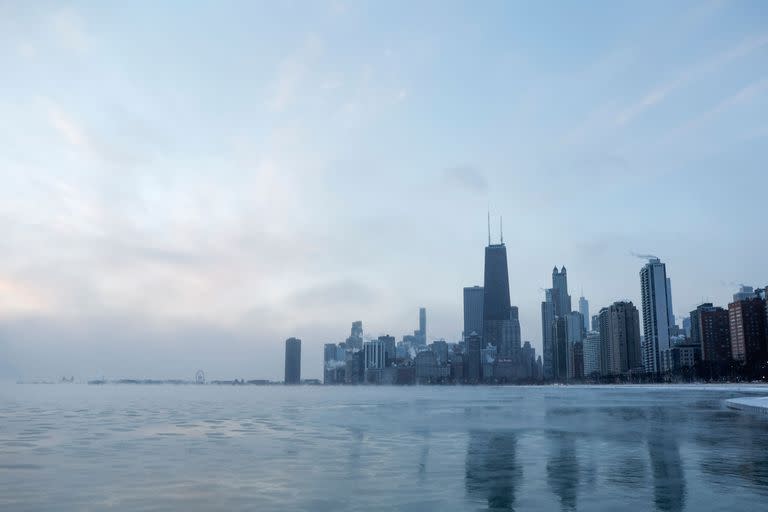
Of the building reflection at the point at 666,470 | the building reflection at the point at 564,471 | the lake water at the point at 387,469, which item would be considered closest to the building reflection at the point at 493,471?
the lake water at the point at 387,469

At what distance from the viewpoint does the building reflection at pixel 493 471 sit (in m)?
27.5

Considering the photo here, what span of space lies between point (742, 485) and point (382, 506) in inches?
679

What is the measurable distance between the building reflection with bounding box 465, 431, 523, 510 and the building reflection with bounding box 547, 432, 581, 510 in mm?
1828

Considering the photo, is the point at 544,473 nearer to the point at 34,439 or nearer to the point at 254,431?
the point at 254,431

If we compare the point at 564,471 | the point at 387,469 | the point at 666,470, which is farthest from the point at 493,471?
the point at 666,470

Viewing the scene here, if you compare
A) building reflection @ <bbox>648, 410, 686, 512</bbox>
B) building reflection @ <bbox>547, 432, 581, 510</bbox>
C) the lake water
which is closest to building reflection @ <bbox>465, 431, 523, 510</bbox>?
the lake water

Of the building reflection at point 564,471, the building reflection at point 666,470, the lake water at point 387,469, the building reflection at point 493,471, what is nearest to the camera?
the building reflection at point 666,470

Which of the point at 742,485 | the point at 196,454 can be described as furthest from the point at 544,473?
the point at 196,454

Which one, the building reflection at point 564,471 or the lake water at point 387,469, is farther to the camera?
the building reflection at point 564,471

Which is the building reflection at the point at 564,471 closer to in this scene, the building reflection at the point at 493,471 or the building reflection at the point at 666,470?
the building reflection at the point at 493,471

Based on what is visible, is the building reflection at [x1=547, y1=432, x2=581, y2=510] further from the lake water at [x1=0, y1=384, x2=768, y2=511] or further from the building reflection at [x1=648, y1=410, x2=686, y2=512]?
the building reflection at [x1=648, y1=410, x2=686, y2=512]

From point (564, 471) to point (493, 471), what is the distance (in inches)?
153

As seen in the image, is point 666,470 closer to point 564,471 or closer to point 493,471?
point 564,471

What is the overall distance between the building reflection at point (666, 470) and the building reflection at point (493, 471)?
20.6 feet
